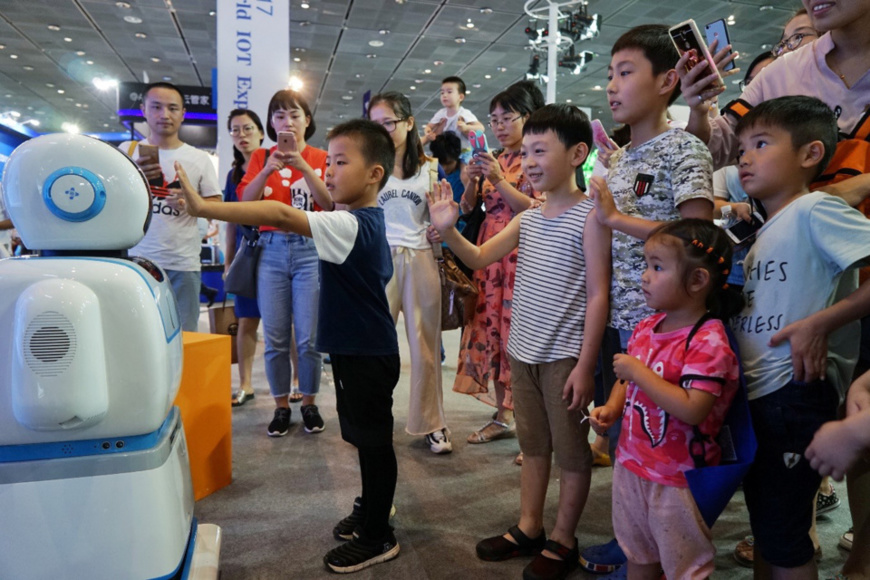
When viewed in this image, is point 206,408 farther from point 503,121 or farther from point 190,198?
point 503,121

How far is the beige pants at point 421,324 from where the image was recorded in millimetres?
2586

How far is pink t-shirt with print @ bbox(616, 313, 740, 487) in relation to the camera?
3.78 feet

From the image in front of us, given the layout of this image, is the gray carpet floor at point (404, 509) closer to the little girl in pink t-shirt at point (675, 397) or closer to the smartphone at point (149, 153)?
the little girl in pink t-shirt at point (675, 397)

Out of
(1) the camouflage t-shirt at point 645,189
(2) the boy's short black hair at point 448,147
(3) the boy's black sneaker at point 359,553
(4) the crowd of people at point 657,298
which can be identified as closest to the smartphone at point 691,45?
(4) the crowd of people at point 657,298

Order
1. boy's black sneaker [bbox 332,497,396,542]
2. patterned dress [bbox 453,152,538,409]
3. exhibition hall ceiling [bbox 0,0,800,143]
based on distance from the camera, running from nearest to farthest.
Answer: boy's black sneaker [bbox 332,497,396,542] < patterned dress [bbox 453,152,538,409] < exhibition hall ceiling [bbox 0,0,800,143]

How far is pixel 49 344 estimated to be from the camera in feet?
3.61

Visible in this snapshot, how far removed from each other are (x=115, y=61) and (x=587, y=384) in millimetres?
11654

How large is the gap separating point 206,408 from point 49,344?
3.64 ft

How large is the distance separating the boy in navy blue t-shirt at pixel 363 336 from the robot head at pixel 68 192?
1.86 feet

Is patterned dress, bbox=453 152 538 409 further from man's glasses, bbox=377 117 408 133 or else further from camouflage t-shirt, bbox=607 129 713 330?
camouflage t-shirt, bbox=607 129 713 330

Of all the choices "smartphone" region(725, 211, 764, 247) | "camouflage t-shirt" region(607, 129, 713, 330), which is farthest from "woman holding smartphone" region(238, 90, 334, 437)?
"smartphone" region(725, 211, 764, 247)

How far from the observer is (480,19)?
26.8 feet

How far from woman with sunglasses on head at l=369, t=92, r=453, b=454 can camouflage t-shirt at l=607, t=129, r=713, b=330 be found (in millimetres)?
1132

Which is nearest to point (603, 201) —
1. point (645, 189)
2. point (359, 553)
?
point (645, 189)
